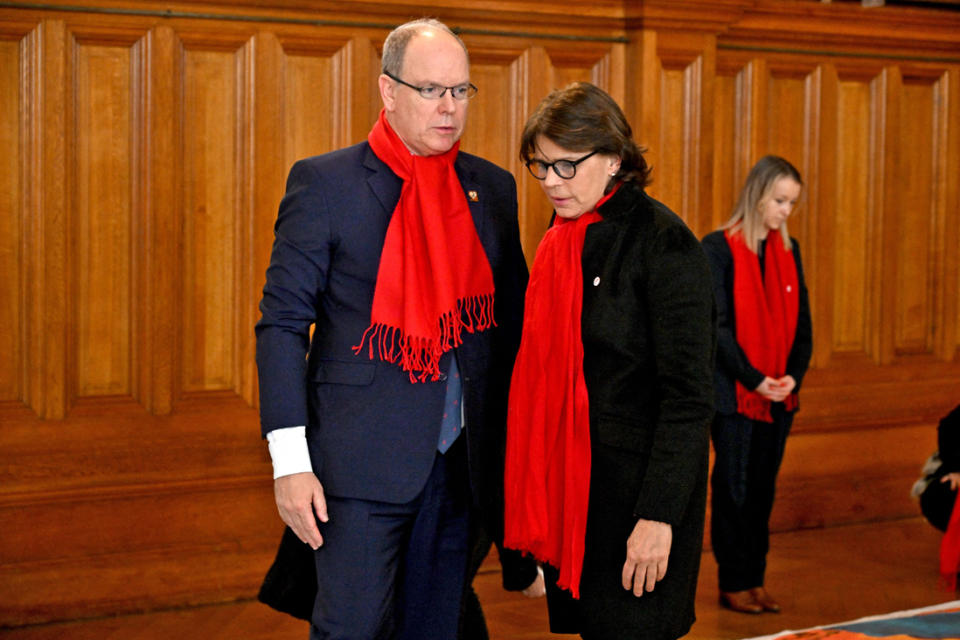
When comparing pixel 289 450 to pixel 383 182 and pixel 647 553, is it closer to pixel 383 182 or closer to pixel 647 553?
pixel 383 182

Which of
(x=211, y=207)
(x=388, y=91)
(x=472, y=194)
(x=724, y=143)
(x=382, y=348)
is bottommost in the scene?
(x=382, y=348)

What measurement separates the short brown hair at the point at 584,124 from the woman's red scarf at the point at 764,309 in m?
2.00

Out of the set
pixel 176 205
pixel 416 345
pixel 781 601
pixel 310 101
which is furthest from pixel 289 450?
pixel 781 601

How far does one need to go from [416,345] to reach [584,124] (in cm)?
61

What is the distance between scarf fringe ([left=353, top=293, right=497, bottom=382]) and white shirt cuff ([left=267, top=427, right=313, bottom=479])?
24cm

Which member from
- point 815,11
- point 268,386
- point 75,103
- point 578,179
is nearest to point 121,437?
point 75,103

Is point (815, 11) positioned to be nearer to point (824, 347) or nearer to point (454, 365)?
point (824, 347)

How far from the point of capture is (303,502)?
2428mm

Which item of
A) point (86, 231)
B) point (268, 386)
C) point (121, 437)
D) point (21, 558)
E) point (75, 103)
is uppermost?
point (75, 103)

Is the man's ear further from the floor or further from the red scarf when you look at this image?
the red scarf

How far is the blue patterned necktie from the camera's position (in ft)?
8.68

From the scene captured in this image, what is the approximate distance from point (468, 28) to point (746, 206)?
1.39 m

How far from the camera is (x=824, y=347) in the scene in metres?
5.76

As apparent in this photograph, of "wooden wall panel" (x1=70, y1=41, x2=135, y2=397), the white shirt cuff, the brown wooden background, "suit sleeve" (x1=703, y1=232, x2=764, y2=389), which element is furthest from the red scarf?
"wooden wall panel" (x1=70, y1=41, x2=135, y2=397)
